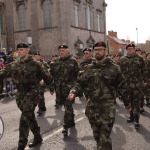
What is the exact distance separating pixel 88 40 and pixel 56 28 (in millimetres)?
5448

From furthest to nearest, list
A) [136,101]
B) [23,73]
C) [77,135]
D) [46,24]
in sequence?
1. [46,24]
2. [136,101]
3. [77,135]
4. [23,73]

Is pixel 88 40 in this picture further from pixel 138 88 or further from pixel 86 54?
pixel 138 88

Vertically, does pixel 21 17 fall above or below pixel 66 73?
above

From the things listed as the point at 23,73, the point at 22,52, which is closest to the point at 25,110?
the point at 23,73

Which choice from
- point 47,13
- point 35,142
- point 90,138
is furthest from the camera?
point 47,13

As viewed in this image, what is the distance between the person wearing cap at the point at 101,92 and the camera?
4.49 meters

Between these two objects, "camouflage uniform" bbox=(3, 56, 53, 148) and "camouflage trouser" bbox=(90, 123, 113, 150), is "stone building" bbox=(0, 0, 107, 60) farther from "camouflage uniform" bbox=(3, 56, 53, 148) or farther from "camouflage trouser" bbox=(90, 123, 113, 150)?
"camouflage trouser" bbox=(90, 123, 113, 150)

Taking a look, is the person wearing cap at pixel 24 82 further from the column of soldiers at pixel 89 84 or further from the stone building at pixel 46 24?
the stone building at pixel 46 24

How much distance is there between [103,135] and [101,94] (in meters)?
0.62

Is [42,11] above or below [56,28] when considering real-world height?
above

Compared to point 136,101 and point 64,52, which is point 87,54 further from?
point 136,101

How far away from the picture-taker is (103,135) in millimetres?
4414

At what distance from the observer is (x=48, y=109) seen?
1045 cm

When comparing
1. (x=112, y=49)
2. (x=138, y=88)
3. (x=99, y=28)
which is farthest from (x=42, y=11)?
(x=112, y=49)
